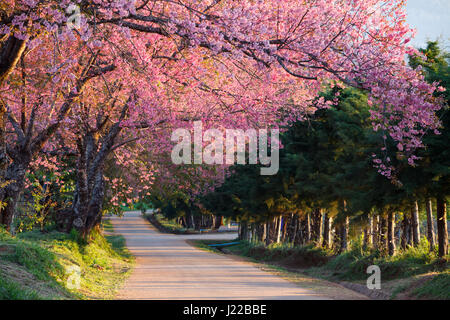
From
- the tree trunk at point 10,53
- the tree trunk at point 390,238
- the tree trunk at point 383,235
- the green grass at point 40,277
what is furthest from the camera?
the tree trunk at point 383,235

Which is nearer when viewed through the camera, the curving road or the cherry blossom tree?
the cherry blossom tree

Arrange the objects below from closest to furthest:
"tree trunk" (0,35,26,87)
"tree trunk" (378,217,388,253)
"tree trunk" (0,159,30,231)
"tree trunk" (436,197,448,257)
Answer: "tree trunk" (0,35,26,87) < "tree trunk" (0,159,30,231) < "tree trunk" (436,197,448,257) < "tree trunk" (378,217,388,253)

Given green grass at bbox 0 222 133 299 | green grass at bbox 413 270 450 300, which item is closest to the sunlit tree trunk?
green grass at bbox 413 270 450 300

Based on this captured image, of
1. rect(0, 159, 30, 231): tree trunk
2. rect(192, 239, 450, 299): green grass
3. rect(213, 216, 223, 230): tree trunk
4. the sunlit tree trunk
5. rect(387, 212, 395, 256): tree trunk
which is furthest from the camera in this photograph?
rect(213, 216, 223, 230): tree trunk

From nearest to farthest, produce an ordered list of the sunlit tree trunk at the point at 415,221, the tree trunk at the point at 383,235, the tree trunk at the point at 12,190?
the tree trunk at the point at 12,190 < the sunlit tree trunk at the point at 415,221 < the tree trunk at the point at 383,235

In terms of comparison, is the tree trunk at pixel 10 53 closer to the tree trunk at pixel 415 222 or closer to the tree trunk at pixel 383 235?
the tree trunk at pixel 415 222

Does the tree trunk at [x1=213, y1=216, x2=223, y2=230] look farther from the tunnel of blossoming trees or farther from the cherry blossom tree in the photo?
the cherry blossom tree

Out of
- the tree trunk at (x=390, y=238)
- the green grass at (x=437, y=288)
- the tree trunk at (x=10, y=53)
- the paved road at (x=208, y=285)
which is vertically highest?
the tree trunk at (x=10, y=53)

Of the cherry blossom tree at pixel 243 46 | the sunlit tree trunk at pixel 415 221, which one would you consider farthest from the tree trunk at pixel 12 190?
the sunlit tree trunk at pixel 415 221

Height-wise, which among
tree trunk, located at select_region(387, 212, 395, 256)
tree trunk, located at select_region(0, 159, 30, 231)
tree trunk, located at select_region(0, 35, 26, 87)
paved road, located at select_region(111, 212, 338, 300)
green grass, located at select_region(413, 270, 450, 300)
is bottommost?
paved road, located at select_region(111, 212, 338, 300)

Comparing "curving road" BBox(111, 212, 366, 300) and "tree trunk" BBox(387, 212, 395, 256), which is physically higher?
"tree trunk" BBox(387, 212, 395, 256)

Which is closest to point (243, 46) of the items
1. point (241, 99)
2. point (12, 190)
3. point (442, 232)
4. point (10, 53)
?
point (10, 53)

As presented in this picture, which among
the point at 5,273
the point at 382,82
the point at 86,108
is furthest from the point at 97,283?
the point at 382,82

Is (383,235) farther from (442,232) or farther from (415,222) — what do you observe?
(442,232)
